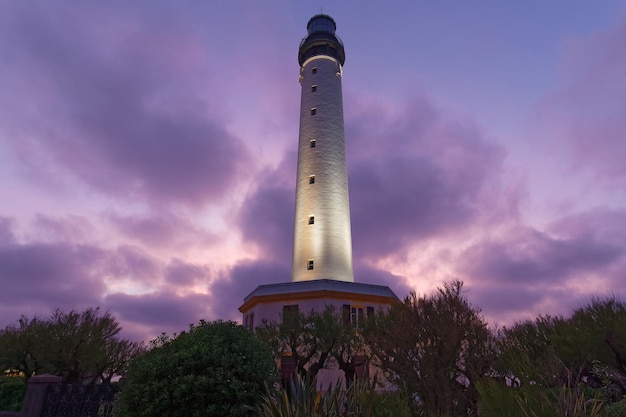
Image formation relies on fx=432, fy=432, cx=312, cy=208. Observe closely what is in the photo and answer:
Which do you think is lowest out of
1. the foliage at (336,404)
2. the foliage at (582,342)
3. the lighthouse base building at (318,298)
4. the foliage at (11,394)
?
the foliage at (336,404)

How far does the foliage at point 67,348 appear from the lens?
1032 inches

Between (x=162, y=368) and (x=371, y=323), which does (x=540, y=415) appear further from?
(x=371, y=323)

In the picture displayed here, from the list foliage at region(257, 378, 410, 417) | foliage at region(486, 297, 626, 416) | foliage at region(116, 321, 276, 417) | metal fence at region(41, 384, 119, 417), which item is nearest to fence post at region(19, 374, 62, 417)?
metal fence at region(41, 384, 119, 417)

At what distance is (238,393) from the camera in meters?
10.3

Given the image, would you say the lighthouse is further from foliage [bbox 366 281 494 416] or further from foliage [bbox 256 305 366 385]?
foliage [bbox 366 281 494 416]

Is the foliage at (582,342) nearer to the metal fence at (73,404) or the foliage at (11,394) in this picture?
the metal fence at (73,404)

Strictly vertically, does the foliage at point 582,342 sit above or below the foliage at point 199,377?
above

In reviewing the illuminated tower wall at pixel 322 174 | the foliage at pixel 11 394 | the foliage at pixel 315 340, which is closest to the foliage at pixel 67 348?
the foliage at pixel 11 394

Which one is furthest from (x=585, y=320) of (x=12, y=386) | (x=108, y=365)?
(x=12, y=386)

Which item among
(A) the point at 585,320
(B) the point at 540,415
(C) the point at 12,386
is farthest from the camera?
(C) the point at 12,386

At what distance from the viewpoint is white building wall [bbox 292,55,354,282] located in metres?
37.3

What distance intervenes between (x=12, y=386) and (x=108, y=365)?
5.32m

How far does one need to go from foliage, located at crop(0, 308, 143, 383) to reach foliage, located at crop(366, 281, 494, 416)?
67.6ft

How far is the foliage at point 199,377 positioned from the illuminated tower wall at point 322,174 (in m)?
25.0
